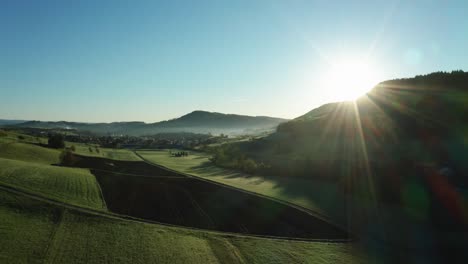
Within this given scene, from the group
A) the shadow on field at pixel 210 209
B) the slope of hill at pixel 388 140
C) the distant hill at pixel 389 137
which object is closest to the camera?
the shadow on field at pixel 210 209

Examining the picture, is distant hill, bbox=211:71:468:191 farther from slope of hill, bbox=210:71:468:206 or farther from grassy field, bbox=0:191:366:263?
grassy field, bbox=0:191:366:263

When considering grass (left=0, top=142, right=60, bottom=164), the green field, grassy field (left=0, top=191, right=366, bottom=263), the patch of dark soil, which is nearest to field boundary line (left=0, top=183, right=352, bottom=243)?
the green field

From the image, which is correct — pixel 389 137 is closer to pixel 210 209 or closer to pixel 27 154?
pixel 210 209

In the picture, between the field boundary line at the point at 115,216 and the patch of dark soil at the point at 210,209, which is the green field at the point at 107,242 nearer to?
the field boundary line at the point at 115,216

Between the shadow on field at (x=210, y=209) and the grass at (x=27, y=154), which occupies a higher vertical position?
the grass at (x=27, y=154)

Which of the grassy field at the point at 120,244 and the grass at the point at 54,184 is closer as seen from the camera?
the grassy field at the point at 120,244

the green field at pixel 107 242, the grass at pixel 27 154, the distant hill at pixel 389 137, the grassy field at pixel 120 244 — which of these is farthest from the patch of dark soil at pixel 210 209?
the grass at pixel 27 154
